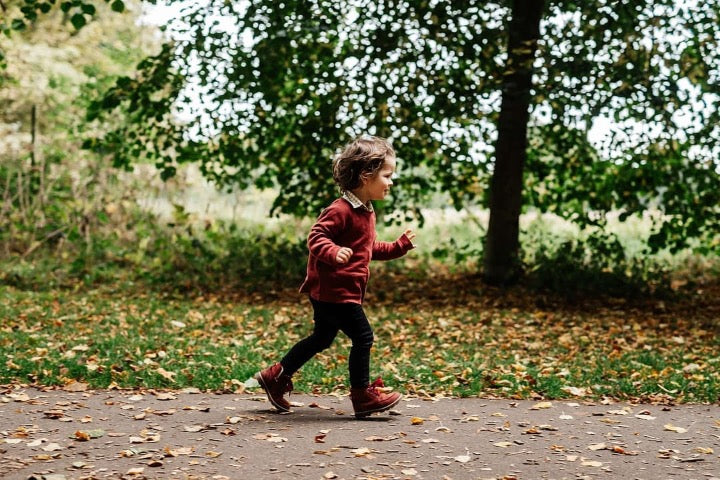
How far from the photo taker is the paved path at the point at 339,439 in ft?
14.2

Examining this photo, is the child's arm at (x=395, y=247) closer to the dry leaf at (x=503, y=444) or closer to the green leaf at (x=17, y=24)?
the dry leaf at (x=503, y=444)

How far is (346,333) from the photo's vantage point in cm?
521

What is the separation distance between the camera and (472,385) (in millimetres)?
6387

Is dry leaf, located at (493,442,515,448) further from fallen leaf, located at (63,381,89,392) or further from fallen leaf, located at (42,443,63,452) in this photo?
fallen leaf, located at (63,381,89,392)

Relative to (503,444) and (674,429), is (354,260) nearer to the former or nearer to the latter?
(503,444)

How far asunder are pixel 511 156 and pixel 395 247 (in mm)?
6757

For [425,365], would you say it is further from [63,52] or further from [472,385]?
[63,52]

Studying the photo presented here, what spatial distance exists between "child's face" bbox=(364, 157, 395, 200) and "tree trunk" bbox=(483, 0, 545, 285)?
6.33 metres

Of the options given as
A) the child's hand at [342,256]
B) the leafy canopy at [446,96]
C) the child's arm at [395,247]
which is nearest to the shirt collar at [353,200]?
the child's arm at [395,247]

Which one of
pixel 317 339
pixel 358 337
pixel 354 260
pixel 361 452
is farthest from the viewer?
pixel 317 339

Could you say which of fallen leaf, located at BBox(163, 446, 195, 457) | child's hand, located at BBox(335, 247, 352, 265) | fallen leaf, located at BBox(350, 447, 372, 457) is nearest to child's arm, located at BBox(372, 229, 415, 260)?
child's hand, located at BBox(335, 247, 352, 265)

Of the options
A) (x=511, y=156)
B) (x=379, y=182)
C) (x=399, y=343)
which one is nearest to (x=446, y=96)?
(x=511, y=156)

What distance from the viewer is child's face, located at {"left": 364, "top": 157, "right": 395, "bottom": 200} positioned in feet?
16.8

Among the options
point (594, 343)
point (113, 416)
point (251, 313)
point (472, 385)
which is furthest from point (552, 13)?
point (113, 416)
